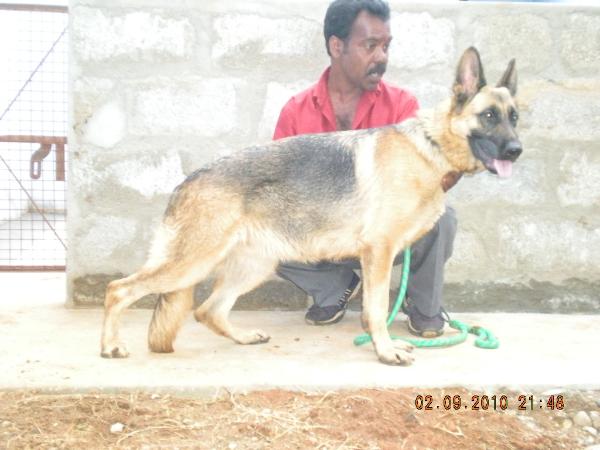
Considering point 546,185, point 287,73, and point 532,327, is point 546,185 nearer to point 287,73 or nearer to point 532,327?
point 532,327

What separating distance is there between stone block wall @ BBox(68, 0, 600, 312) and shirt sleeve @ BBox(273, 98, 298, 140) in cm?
27

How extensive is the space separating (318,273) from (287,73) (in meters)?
1.43

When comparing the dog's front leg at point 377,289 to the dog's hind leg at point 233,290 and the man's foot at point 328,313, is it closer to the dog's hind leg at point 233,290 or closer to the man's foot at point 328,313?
the dog's hind leg at point 233,290

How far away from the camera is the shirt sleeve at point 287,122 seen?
13.9 feet

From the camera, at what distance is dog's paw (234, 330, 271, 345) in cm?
377

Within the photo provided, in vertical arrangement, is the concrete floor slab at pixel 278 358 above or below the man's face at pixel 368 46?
below

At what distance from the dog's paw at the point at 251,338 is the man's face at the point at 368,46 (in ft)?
5.65

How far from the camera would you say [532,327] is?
4207 millimetres

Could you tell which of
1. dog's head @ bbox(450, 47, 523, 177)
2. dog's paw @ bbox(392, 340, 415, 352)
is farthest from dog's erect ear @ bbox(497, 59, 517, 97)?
dog's paw @ bbox(392, 340, 415, 352)

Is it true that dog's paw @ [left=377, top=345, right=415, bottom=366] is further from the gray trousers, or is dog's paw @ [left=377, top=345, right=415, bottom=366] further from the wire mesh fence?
the wire mesh fence

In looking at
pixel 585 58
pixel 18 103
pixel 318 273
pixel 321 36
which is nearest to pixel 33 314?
pixel 318 273

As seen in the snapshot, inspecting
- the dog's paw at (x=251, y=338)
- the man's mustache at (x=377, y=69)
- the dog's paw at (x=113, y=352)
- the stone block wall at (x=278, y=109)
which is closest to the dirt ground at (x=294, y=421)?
the dog's paw at (x=113, y=352)

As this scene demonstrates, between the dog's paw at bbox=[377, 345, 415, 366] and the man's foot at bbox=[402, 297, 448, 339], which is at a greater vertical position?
the dog's paw at bbox=[377, 345, 415, 366]

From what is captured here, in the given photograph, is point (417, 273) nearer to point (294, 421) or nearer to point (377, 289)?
point (377, 289)
